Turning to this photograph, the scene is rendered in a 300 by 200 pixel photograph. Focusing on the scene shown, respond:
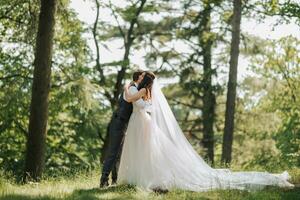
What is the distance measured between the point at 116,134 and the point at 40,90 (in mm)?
2294

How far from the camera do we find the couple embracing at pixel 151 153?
9.91 m

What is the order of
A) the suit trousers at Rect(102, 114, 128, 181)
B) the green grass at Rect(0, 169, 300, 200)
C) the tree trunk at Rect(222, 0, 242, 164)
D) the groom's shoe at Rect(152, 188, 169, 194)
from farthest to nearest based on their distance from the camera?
the tree trunk at Rect(222, 0, 242, 164)
the suit trousers at Rect(102, 114, 128, 181)
the groom's shoe at Rect(152, 188, 169, 194)
the green grass at Rect(0, 169, 300, 200)

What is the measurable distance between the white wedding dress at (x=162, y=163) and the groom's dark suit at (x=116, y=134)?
0.41 feet

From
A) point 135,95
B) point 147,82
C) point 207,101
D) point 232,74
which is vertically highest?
point 232,74

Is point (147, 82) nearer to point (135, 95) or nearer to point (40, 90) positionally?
point (135, 95)

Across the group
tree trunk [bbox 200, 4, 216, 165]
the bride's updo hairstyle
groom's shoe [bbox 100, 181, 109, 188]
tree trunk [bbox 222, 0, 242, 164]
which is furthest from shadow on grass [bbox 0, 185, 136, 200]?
tree trunk [bbox 200, 4, 216, 165]

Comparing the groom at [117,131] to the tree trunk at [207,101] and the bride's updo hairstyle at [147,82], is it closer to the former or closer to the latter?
the bride's updo hairstyle at [147,82]

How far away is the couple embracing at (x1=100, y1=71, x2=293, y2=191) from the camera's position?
9.91 m

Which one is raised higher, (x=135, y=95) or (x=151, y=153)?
(x=135, y=95)

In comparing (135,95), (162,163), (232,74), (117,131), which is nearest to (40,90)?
(117,131)

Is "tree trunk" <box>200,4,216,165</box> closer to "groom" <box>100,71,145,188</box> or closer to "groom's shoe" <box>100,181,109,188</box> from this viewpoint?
"groom" <box>100,71,145,188</box>

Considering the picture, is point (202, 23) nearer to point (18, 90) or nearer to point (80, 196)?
point (18, 90)

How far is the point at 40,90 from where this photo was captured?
37.4ft

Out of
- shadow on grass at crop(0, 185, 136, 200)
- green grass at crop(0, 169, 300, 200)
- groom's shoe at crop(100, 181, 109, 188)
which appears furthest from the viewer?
groom's shoe at crop(100, 181, 109, 188)
